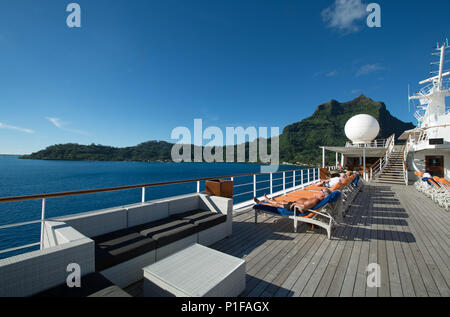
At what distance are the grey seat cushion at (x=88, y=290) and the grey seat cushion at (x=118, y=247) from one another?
298 mm

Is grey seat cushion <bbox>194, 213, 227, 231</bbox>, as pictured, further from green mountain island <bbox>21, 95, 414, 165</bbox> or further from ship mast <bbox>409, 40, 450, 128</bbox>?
green mountain island <bbox>21, 95, 414, 165</bbox>

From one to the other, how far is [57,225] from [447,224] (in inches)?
234

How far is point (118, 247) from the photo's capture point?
175 centimetres

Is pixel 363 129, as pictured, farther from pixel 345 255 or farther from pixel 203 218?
pixel 203 218

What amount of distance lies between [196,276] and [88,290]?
67cm

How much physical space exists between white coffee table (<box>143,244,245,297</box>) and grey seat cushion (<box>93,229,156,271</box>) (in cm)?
34

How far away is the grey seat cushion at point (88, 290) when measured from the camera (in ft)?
3.70

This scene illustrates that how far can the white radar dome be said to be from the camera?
15633 millimetres

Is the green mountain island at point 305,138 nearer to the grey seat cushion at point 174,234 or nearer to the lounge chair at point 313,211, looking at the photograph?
the lounge chair at point 313,211

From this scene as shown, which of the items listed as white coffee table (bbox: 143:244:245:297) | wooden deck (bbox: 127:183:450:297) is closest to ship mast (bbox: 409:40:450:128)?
wooden deck (bbox: 127:183:450:297)

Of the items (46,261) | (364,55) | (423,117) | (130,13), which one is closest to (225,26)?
(130,13)
